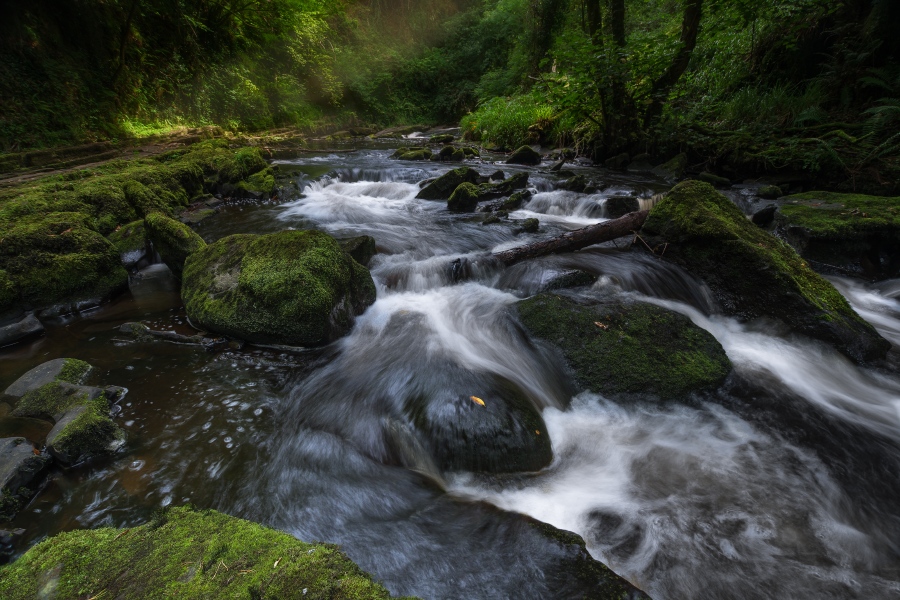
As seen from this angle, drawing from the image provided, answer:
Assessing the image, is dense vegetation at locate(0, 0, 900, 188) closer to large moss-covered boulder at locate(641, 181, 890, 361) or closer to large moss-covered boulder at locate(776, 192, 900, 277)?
large moss-covered boulder at locate(776, 192, 900, 277)

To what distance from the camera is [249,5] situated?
57.4ft

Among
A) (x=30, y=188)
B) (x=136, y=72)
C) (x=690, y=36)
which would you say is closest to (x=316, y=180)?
(x=30, y=188)

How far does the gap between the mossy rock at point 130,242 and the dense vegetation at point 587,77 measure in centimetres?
695

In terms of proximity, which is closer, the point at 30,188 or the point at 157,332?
the point at 157,332

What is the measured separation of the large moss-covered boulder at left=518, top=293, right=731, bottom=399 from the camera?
3457mm

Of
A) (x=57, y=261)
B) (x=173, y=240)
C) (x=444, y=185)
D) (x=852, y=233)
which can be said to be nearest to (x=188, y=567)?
(x=173, y=240)

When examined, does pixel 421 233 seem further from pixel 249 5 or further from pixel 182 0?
pixel 249 5

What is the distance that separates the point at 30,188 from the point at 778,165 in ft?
42.8

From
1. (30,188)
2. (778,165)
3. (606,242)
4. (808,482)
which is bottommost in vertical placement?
(808,482)

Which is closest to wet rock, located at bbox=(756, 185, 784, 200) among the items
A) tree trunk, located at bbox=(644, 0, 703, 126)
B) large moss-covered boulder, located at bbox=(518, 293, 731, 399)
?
tree trunk, located at bbox=(644, 0, 703, 126)

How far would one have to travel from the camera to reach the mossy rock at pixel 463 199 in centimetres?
859

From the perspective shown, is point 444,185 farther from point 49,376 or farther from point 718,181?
point 49,376

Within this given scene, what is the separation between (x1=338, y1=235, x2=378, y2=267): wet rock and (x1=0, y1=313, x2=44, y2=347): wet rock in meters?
3.35

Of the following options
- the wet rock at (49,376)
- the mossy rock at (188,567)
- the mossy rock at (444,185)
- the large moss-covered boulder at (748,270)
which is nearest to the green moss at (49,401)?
the wet rock at (49,376)
